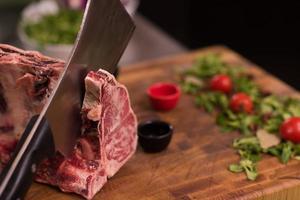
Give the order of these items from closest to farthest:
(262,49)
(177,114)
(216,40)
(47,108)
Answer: (47,108), (177,114), (262,49), (216,40)

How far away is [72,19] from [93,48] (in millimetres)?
1398

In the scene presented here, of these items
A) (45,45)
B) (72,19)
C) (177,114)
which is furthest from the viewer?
(72,19)

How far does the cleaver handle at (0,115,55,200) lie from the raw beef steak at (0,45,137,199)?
190mm

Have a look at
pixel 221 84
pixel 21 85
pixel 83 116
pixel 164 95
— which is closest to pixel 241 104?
pixel 221 84

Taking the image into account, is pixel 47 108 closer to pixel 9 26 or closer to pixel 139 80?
pixel 139 80

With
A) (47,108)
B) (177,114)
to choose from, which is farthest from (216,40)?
(47,108)

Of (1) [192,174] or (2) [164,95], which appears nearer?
(1) [192,174]

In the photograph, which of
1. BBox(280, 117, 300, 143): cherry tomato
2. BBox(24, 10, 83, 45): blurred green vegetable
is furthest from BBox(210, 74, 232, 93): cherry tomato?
BBox(24, 10, 83, 45): blurred green vegetable

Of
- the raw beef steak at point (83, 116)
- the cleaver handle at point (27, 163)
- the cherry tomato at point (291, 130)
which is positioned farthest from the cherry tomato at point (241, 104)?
the cleaver handle at point (27, 163)

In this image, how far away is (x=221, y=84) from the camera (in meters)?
2.34

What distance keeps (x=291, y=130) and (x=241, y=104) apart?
267mm

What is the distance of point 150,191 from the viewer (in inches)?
69.1

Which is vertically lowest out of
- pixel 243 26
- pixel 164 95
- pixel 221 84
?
pixel 243 26

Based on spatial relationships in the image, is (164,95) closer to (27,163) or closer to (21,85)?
(21,85)
